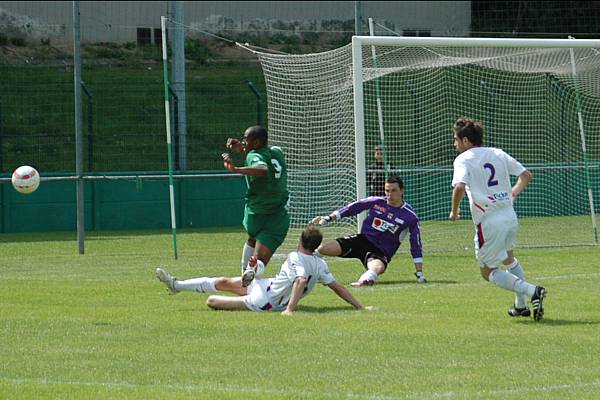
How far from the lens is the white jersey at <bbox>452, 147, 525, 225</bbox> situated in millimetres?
12055

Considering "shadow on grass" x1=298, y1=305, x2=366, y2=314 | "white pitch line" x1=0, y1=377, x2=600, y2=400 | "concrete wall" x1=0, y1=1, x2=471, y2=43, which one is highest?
"concrete wall" x1=0, y1=1, x2=471, y2=43

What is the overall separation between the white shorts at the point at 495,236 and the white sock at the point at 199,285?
10.0 ft

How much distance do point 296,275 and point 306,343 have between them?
6.53ft

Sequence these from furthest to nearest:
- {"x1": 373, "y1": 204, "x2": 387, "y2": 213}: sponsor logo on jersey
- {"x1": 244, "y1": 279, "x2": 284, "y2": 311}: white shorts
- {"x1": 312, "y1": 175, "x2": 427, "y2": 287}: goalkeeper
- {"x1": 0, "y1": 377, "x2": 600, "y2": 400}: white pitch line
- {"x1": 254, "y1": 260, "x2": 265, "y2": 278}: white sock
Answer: {"x1": 373, "y1": 204, "x2": 387, "y2": 213}: sponsor logo on jersey < {"x1": 312, "y1": 175, "x2": 427, "y2": 287}: goalkeeper < {"x1": 254, "y1": 260, "x2": 265, "y2": 278}: white sock < {"x1": 244, "y1": 279, "x2": 284, "y2": 311}: white shorts < {"x1": 0, "y1": 377, "x2": 600, "y2": 400}: white pitch line

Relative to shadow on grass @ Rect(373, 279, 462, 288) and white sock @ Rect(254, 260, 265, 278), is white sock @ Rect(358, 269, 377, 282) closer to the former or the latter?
shadow on grass @ Rect(373, 279, 462, 288)

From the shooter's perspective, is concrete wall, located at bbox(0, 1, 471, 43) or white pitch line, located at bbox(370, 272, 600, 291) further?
concrete wall, located at bbox(0, 1, 471, 43)

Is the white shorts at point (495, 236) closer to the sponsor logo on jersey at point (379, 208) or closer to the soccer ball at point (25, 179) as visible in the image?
the sponsor logo on jersey at point (379, 208)

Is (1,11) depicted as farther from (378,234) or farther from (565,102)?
(378,234)

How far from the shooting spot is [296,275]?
41.5ft

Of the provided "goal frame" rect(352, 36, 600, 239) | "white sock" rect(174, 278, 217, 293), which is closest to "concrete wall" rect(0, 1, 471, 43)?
"goal frame" rect(352, 36, 600, 239)

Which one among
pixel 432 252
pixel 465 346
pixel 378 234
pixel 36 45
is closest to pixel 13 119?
pixel 36 45

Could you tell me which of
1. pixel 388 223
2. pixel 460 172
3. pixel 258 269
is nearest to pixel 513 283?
pixel 460 172

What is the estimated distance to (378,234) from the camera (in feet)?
54.5

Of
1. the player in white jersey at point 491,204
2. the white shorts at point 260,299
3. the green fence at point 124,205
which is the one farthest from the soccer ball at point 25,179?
the green fence at point 124,205
